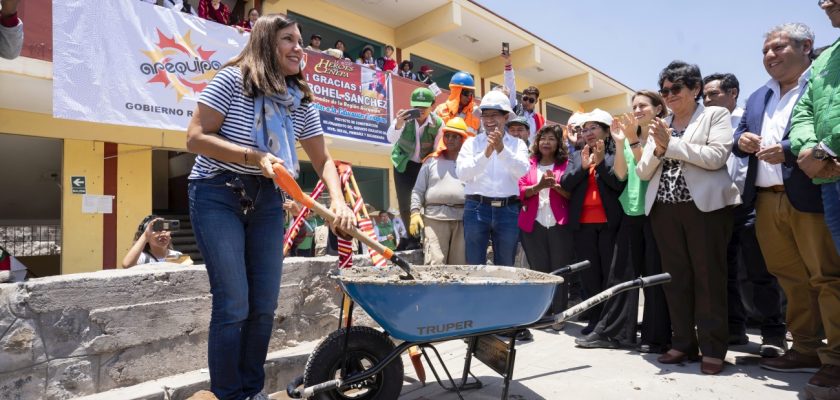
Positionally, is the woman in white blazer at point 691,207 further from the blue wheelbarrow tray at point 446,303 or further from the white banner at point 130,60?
the white banner at point 130,60

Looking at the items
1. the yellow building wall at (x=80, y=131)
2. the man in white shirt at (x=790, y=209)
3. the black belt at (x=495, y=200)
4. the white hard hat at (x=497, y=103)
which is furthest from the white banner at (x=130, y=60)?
the man in white shirt at (x=790, y=209)

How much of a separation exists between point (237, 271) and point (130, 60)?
5357 millimetres

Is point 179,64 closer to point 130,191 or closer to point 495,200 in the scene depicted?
point 130,191

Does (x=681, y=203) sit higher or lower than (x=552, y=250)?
higher

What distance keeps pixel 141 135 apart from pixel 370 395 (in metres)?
7.33

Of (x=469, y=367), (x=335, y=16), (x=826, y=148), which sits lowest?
(x=469, y=367)

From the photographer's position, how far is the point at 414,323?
2164mm

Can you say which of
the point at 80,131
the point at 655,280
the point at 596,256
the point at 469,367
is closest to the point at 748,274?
the point at 596,256

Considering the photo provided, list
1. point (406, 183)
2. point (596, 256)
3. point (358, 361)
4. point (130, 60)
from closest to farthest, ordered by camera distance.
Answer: point (358, 361) < point (596, 256) < point (406, 183) < point (130, 60)

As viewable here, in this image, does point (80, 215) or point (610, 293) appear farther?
point (80, 215)

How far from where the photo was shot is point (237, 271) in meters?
2.05

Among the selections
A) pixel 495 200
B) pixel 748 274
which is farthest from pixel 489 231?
pixel 748 274

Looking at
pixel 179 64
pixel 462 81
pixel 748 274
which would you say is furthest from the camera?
pixel 179 64

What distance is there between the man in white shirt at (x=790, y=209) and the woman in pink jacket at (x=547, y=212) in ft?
4.86
